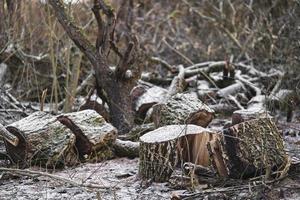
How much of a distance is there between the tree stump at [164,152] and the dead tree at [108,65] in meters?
1.59

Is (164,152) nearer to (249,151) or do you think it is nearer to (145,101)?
(249,151)

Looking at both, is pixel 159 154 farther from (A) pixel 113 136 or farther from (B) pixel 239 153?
(A) pixel 113 136

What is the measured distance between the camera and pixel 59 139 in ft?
15.0

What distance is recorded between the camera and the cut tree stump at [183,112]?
16.5 ft

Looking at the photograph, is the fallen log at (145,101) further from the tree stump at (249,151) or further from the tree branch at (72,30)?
the tree stump at (249,151)

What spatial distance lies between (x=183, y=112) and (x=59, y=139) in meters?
1.30

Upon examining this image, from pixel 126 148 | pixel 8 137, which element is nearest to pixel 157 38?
pixel 126 148

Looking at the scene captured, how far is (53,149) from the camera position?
4.54m

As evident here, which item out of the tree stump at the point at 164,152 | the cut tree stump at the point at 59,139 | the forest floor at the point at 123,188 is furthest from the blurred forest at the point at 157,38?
Answer: the tree stump at the point at 164,152

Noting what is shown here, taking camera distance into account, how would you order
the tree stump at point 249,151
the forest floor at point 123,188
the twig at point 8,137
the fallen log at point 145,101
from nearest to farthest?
the forest floor at point 123,188, the tree stump at point 249,151, the twig at point 8,137, the fallen log at point 145,101

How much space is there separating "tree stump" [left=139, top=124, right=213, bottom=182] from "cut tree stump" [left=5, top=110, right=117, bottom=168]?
81 centimetres

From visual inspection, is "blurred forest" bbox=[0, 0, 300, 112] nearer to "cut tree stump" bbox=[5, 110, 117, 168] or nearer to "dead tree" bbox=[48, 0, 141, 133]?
"dead tree" bbox=[48, 0, 141, 133]

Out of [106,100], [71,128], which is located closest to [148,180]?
[71,128]

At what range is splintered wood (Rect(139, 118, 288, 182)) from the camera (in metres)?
3.81
